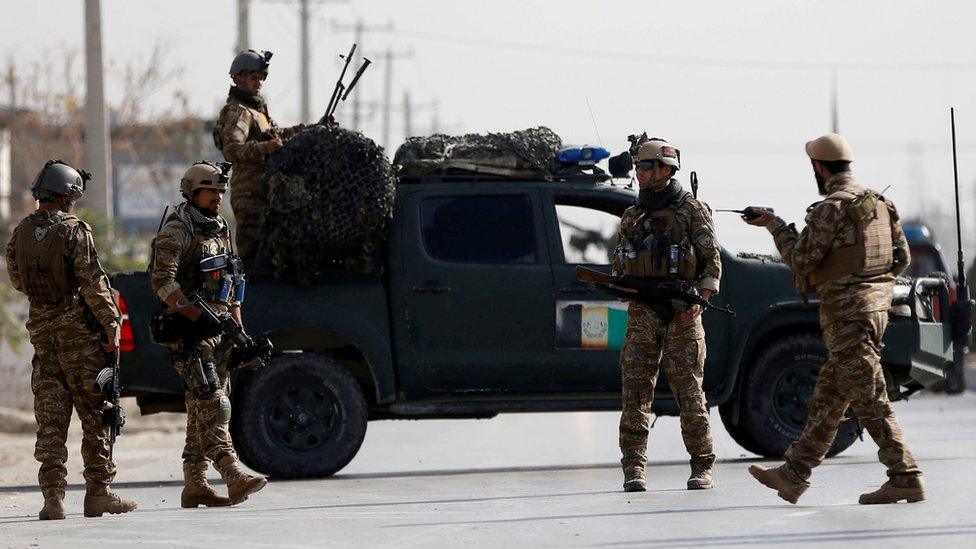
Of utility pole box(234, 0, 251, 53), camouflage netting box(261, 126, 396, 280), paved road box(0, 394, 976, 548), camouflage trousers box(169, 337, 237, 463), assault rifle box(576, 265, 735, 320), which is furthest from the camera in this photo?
utility pole box(234, 0, 251, 53)

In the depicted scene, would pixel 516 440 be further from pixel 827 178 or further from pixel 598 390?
pixel 827 178

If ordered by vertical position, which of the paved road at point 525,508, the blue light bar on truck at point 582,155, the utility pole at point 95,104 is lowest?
the paved road at point 525,508

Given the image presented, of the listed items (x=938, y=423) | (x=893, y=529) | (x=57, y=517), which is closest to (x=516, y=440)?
(x=938, y=423)

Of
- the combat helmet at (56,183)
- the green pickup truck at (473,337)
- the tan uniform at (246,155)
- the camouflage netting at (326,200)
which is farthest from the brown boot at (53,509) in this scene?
the tan uniform at (246,155)

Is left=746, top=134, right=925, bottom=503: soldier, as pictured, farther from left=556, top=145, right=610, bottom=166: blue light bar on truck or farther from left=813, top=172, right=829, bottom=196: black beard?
left=556, top=145, right=610, bottom=166: blue light bar on truck

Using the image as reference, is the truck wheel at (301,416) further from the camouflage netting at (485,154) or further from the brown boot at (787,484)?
the brown boot at (787,484)

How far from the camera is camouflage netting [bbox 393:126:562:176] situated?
12.1 m

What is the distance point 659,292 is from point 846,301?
1.35 m

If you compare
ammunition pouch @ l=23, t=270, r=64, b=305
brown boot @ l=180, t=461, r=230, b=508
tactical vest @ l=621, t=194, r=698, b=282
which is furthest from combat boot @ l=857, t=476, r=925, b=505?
ammunition pouch @ l=23, t=270, r=64, b=305

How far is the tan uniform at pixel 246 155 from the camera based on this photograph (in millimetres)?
11828

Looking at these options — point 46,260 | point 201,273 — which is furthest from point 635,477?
point 46,260

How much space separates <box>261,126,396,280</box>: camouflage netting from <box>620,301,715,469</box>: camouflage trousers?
80.3 inches

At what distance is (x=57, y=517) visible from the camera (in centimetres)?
947

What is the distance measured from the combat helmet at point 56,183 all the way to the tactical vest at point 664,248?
297 centimetres
